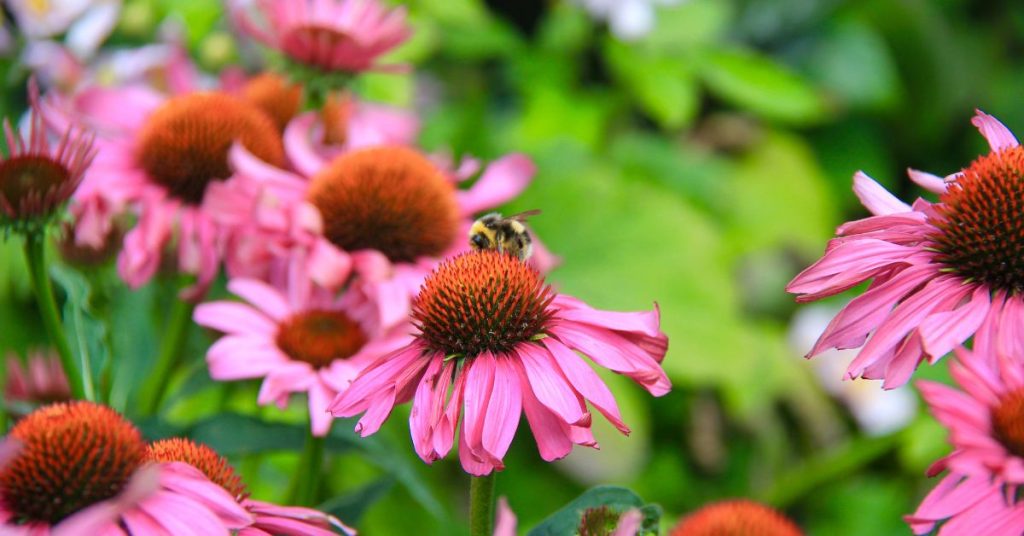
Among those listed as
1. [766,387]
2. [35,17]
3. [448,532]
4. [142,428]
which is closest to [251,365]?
[142,428]

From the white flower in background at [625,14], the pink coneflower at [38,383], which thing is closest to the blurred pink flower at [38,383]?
the pink coneflower at [38,383]

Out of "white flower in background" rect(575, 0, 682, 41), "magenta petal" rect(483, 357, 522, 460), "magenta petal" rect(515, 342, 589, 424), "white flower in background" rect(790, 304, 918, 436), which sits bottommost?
"white flower in background" rect(790, 304, 918, 436)

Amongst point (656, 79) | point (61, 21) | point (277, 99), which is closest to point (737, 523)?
point (277, 99)

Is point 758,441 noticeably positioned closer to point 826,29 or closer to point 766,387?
point 766,387

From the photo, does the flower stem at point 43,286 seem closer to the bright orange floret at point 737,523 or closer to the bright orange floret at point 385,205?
the bright orange floret at point 385,205

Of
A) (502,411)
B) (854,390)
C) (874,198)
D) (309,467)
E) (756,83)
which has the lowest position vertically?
(854,390)

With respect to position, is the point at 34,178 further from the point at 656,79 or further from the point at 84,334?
the point at 656,79

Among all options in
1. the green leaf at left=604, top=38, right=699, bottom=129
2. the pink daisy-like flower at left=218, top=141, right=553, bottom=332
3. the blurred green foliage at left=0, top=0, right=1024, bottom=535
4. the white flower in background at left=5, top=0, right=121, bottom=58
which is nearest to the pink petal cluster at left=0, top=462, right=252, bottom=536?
the pink daisy-like flower at left=218, top=141, right=553, bottom=332

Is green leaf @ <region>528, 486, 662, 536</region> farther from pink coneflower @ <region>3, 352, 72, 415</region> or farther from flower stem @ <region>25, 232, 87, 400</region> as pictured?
pink coneflower @ <region>3, 352, 72, 415</region>
